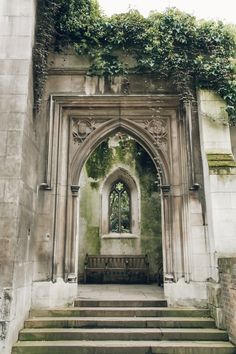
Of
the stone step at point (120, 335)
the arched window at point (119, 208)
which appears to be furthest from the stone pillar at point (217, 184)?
the arched window at point (119, 208)

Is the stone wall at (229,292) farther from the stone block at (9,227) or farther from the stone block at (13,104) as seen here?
the stone block at (13,104)

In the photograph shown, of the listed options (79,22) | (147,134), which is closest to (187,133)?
(147,134)

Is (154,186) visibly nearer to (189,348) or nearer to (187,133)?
(187,133)

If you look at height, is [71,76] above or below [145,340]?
above

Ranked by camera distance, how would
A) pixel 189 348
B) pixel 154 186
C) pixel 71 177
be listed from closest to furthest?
pixel 189 348 → pixel 71 177 → pixel 154 186

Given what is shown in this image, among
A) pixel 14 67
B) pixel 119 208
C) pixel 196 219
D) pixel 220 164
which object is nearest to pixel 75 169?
pixel 14 67

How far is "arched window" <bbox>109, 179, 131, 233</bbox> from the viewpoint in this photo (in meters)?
11.2

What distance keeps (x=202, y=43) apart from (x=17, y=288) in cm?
606

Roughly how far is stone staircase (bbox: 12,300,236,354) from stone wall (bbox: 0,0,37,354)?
390mm

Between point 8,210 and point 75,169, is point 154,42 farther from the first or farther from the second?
point 8,210

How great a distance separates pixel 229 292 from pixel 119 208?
661 centimetres

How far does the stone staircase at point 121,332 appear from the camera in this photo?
4.72 m

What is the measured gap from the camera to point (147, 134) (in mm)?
6895

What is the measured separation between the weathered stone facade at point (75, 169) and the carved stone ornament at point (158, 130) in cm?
2
